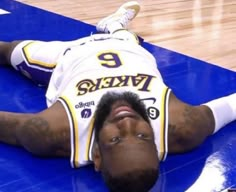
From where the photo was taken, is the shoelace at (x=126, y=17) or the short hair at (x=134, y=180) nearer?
the short hair at (x=134, y=180)

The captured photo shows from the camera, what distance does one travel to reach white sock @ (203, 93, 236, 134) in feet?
5.66

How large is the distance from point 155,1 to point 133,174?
9.46 ft

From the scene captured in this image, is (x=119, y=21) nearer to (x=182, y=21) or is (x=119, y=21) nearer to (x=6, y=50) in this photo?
(x=6, y=50)

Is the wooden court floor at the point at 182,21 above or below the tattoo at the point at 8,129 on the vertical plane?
below

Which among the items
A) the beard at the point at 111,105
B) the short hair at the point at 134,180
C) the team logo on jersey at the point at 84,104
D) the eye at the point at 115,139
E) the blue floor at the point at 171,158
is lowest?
the blue floor at the point at 171,158

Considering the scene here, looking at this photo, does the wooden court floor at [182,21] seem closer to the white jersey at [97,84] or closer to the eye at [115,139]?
the white jersey at [97,84]

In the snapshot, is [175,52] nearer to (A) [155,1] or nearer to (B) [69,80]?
(B) [69,80]

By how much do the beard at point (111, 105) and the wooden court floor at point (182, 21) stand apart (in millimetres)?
1087

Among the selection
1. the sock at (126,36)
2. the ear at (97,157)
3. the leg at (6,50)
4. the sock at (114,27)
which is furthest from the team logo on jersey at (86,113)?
the sock at (114,27)

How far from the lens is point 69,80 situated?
173cm

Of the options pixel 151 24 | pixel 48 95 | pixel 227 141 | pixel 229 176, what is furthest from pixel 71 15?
pixel 229 176

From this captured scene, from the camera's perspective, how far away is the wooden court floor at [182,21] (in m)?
2.71

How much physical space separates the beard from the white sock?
37 cm

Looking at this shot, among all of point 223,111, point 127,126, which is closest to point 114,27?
point 223,111
